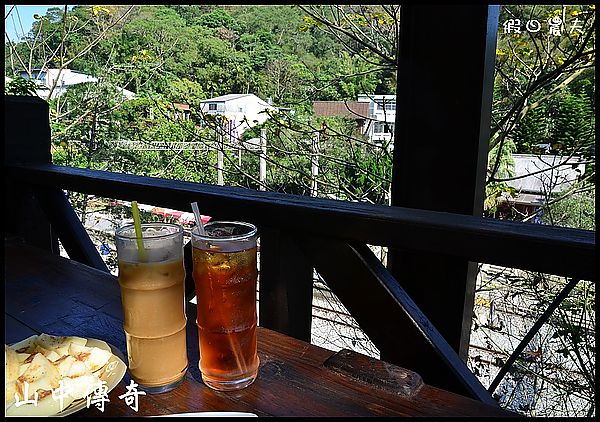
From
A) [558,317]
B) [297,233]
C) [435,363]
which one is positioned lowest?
[558,317]

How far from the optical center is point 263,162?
266 centimetres

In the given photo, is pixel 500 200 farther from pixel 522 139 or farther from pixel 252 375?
pixel 252 375

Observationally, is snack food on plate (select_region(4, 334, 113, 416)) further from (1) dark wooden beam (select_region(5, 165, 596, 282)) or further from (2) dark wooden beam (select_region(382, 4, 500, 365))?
(2) dark wooden beam (select_region(382, 4, 500, 365))

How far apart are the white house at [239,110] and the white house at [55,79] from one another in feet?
5.67

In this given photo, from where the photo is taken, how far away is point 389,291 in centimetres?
106

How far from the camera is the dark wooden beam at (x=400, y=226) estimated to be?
2.80ft

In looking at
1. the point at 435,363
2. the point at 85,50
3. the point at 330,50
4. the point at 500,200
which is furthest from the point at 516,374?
the point at 85,50

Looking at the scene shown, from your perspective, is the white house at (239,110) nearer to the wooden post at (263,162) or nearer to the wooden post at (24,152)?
the wooden post at (263,162)

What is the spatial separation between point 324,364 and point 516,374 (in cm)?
139

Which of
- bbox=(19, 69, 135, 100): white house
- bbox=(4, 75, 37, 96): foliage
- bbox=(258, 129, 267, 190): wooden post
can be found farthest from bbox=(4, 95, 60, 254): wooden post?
bbox=(19, 69, 135, 100): white house

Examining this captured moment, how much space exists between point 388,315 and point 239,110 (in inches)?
76.9

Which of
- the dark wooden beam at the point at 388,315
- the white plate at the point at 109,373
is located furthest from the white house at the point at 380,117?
the white plate at the point at 109,373

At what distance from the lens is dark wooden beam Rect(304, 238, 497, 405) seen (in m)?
1.03

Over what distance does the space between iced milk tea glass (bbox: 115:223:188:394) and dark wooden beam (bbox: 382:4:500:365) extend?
71 cm
